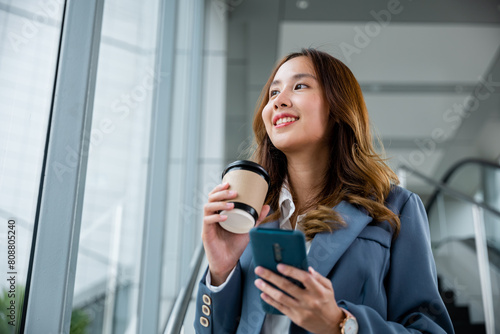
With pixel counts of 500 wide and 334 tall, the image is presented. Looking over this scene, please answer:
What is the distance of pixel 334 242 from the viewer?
1.09 metres

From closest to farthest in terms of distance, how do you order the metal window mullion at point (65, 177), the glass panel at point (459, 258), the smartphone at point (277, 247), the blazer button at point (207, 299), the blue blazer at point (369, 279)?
the smartphone at point (277, 247), the metal window mullion at point (65, 177), the blue blazer at point (369, 279), the blazer button at point (207, 299), the glass panel at point (459, 258)

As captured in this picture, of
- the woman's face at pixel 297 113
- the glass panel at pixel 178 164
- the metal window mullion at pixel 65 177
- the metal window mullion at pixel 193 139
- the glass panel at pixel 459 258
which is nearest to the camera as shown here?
the metal window mullion at pixel 65 177

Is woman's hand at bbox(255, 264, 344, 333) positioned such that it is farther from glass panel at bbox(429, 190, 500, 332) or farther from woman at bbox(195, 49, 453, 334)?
glass panel at bbox(429, 190, 500, 332)

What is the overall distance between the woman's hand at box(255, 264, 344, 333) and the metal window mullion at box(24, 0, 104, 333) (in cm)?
39

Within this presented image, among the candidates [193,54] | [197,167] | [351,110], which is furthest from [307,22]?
[351,110]

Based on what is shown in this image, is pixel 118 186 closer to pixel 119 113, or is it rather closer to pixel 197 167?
pixel 119 113

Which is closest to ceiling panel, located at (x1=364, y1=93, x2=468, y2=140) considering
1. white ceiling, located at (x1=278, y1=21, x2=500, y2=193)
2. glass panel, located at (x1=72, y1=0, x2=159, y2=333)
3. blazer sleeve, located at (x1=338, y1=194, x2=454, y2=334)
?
white ceiling, located at (x1=278, y1=21, x2=500, y2=193)

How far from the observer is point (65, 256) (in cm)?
88

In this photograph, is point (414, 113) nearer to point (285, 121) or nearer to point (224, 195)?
point (285, 121)

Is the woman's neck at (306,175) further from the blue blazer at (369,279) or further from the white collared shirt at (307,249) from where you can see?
the blue blazer at (369,279)

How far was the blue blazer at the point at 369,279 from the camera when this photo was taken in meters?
1.01

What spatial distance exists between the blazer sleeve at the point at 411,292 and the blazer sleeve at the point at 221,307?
292 mm

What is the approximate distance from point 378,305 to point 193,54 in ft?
8.88

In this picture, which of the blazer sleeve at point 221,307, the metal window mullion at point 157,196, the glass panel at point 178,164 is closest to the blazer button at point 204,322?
the blazer sleeve at point 221,307
